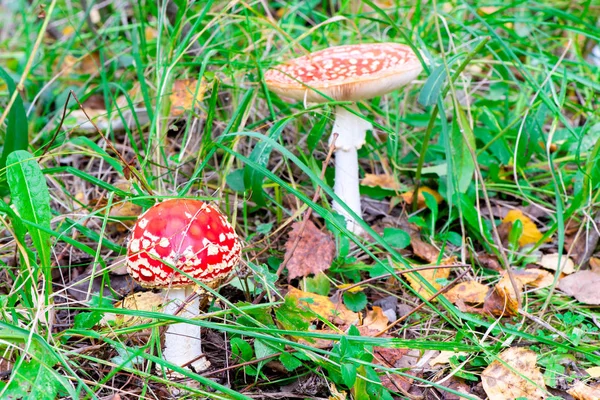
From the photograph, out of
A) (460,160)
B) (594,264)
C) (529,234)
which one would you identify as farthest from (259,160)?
(594,264)

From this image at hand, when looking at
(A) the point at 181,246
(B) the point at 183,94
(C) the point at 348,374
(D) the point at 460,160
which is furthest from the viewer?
(B) the point at 183,94

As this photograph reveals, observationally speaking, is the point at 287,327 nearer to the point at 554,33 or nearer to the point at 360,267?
the point at 360,267

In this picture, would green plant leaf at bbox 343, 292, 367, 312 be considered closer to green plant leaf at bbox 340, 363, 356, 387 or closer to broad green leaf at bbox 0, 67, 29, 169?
green plant leaf at bbox 340, 363, 356, 387

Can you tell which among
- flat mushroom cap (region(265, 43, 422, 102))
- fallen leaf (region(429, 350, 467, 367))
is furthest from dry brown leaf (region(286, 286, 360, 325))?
flat mushroom cap (region(265, 43, 422, 102))

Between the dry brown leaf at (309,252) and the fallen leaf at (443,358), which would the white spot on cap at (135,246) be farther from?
the fallen leaf at (443,358)

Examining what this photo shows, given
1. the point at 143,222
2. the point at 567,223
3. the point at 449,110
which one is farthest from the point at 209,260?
the point at 449,110

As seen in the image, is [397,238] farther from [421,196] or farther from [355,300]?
[421,196]
